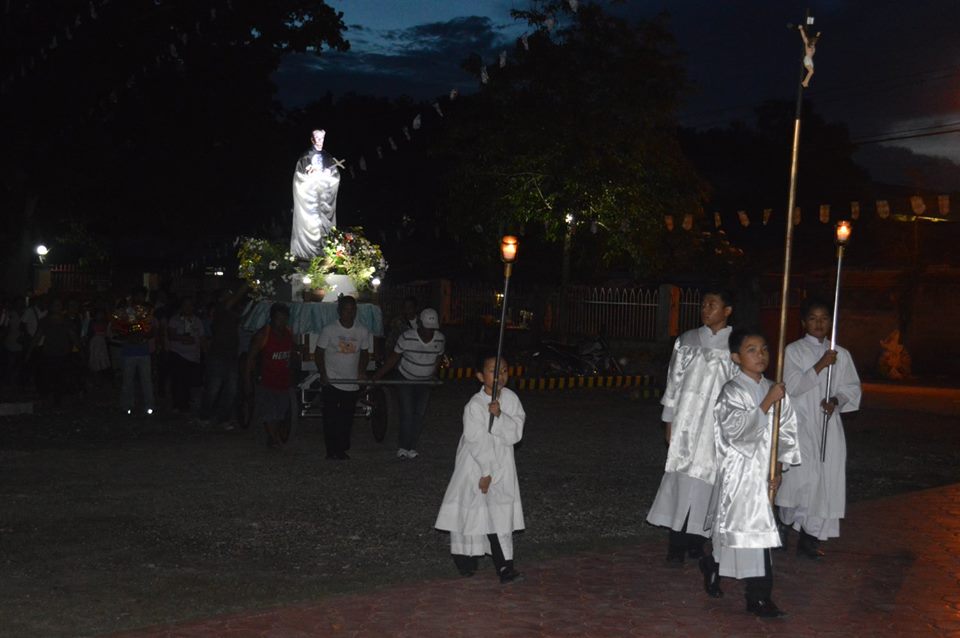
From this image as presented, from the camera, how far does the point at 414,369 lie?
41.7 feet

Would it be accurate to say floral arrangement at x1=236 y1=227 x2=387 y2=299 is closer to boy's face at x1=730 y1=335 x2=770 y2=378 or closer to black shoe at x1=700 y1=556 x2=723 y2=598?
black shoe at x1=700 y1=556 x2=723 y2=598

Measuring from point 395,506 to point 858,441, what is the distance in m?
8.18

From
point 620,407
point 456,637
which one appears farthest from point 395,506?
point 620,407

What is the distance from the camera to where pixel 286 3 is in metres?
28.2

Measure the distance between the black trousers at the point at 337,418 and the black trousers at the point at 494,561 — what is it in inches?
198

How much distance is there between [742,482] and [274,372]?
7.00 meters

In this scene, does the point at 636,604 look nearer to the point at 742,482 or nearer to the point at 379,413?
the point at 742,482

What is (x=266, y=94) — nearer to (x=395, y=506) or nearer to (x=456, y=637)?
(x=395, y=506)

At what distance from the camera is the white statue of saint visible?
16.5m

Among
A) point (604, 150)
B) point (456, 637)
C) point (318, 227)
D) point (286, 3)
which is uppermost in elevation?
point (286, 3)

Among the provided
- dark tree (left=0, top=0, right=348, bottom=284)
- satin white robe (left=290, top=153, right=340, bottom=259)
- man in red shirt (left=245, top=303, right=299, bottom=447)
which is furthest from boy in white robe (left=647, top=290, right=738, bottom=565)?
dark tree (left=0, top=0, right=348, bottom=284)

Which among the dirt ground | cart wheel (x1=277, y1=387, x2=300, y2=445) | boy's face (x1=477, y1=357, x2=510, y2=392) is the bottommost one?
the dirt ground

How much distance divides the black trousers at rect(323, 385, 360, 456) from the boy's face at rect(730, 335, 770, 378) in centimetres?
629

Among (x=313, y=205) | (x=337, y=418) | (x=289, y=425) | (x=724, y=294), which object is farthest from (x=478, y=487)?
(x=313, y=205)
